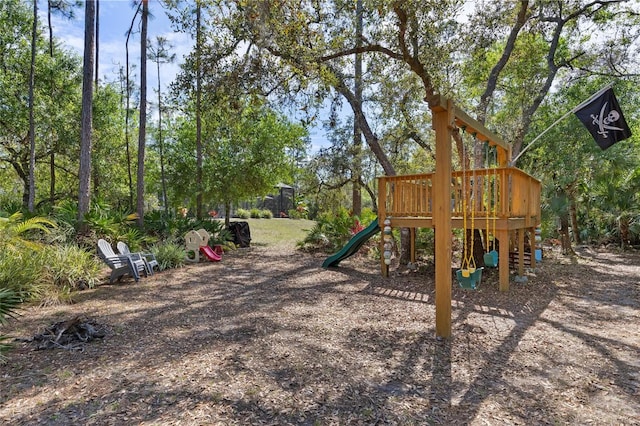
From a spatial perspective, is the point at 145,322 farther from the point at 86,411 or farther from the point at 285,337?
the point at 86,411

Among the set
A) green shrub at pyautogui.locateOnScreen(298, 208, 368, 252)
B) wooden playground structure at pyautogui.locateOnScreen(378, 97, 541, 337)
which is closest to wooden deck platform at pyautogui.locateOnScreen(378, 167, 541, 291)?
wooden playground structure at pyautogui.locateOnScreen(378, 97, 541, 337)

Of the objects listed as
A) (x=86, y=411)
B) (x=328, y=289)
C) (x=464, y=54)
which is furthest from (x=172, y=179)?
(x=86, y=411)

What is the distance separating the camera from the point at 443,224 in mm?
3781

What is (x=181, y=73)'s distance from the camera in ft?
24.0

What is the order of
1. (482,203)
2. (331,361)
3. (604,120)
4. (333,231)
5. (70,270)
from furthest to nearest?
(333,231) < (604,120) < (482,203) < (70,270) < (331,361)

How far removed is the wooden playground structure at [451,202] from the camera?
3783 millimetres

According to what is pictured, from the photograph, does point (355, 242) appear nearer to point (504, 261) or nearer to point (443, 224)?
point (504, 261)

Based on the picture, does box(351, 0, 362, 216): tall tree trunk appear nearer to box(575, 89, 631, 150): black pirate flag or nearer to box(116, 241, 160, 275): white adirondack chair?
box(575, 89, 631, 150): black pirate flag

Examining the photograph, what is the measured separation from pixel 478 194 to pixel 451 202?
160 cm

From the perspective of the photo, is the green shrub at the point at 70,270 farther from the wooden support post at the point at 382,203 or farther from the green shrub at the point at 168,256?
the wooden support post at the point at 382,203

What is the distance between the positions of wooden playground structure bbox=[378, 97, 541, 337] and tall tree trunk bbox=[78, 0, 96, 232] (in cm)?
616

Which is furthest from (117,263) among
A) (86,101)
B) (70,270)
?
(86,101)

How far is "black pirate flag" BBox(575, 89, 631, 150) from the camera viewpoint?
6562mm

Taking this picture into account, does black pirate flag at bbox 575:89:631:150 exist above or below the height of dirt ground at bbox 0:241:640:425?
above
